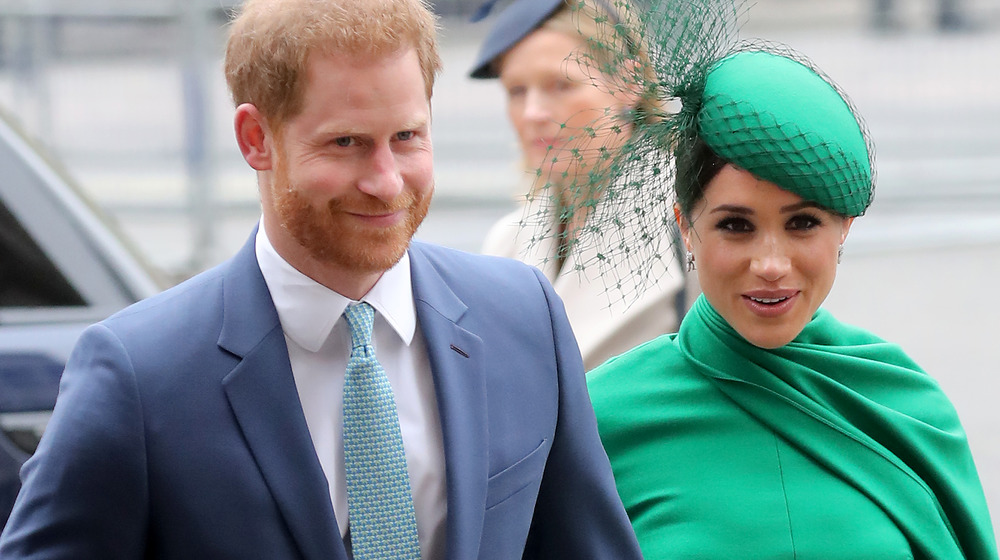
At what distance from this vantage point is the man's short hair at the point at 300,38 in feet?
5.90

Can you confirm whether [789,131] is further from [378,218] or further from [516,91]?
[516,91]

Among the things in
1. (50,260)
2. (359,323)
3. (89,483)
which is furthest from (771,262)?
(50,260)

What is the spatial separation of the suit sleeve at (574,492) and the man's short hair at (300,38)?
0.53 m

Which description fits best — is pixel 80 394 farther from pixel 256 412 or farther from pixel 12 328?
pixel 12 328

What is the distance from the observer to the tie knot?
1909 mm

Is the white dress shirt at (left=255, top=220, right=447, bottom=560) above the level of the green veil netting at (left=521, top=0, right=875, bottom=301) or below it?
below

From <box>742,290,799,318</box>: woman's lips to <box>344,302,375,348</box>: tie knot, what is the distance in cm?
77

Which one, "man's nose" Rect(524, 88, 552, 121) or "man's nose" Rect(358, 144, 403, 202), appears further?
"man's nose" Rect(524, 88, 552, 121)

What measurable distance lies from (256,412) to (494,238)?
1683 mm

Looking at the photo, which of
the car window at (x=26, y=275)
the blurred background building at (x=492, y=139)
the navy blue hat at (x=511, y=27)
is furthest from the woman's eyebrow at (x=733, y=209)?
the blurred background building at (x=492, y=139)

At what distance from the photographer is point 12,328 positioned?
3211 mm

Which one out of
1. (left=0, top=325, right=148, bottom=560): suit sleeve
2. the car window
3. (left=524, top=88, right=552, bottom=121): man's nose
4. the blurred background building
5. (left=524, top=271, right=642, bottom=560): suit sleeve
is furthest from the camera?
the blurred background building

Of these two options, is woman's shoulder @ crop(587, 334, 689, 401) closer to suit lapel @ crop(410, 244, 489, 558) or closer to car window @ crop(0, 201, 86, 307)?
suit lapel @ crop(410, 244, 489, 558)

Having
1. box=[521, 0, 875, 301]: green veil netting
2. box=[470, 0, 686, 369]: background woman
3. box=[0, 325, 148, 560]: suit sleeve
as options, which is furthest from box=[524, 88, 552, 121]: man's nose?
box=[0, 325, 148, 560]: suit sleeve
